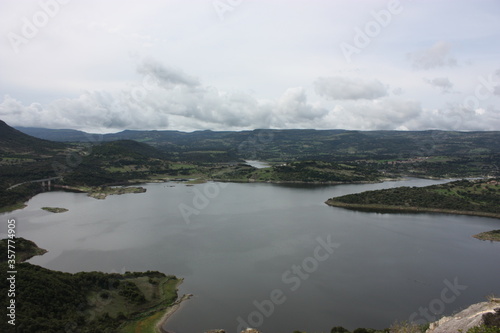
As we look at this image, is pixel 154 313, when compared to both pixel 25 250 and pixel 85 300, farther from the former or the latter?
pixel 25 250

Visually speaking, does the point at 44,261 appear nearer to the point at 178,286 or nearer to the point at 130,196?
the point at 178,286

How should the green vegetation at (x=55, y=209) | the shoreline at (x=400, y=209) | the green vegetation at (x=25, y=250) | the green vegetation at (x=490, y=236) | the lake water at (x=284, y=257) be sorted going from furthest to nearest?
1. the shoreline at (x=400, y=209)
2. the green vegetation at (x=55, y=209)
3. the green vegetation at (x=490, y=236)
4. the green vegetation at (x=25, y=250)
5. the lake water at (x=284, y=257)

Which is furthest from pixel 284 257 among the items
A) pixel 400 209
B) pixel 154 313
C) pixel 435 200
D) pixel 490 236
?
pixel 435 200

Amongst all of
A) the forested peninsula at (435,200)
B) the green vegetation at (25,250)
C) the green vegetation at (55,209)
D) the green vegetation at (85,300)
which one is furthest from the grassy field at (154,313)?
the forested peninsula at (435,200)

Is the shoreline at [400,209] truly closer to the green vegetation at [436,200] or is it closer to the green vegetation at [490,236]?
the green vegetation at [436,200]

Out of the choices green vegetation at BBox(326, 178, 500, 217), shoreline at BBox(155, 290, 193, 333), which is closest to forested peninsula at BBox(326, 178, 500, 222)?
green vegetation at BBox(326, 178, 500, 217)

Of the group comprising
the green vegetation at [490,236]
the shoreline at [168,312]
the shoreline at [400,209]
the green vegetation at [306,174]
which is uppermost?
the green vegetation at [306,174]

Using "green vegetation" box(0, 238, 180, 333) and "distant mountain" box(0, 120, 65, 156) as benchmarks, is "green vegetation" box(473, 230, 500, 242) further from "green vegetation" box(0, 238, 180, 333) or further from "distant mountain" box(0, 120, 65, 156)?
"distant mountain" box(0, 120, 65, 156)
